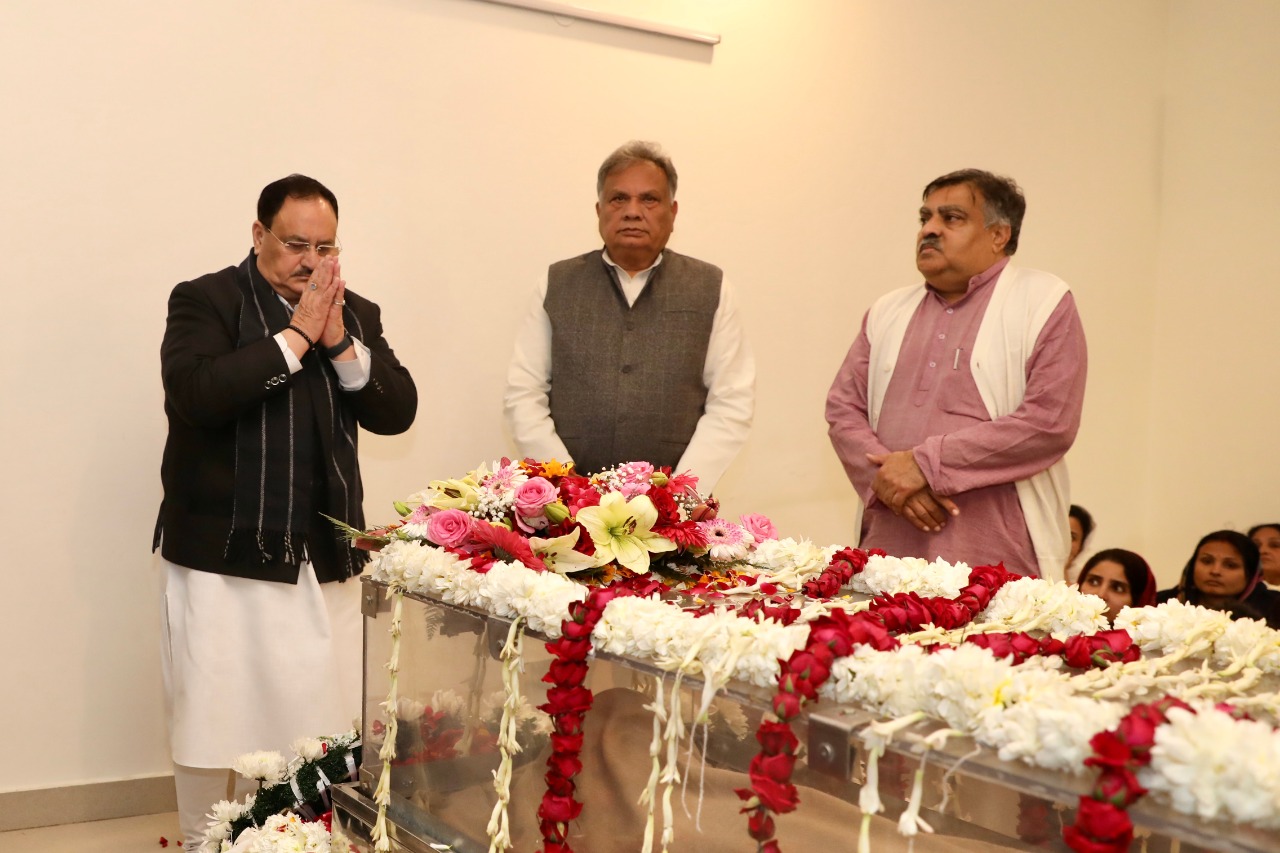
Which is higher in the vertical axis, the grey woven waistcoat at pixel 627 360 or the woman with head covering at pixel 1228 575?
the grey woven waistcoat at pixel 627 360

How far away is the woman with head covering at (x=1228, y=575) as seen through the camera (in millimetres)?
4801

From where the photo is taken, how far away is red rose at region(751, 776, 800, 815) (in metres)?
1.28

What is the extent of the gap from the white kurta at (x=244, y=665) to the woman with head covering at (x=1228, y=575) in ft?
11.8

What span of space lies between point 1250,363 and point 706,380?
3487 millimetres

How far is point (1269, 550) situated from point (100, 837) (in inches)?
200

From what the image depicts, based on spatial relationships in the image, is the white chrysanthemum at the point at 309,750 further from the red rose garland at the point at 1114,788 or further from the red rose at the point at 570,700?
the red rose garland at the point at 1114,788

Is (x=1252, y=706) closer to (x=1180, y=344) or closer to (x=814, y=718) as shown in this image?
(x=814, y=718)

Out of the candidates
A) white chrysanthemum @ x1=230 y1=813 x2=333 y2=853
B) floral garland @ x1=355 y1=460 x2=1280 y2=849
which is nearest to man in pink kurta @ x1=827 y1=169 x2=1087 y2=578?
floral garland @ x1=355 y1=460 x2=1280 y2=849

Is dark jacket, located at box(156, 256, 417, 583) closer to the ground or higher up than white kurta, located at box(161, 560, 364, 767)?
higher up

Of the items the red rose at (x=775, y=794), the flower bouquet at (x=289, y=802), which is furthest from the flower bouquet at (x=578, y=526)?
the red rose at (x=775, y=794)

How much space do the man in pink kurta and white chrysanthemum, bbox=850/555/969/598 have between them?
1186mm

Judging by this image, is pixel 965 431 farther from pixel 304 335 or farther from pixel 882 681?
pixel 882 681

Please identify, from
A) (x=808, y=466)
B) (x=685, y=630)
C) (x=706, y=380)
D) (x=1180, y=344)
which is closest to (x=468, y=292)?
(x=706, y=380)

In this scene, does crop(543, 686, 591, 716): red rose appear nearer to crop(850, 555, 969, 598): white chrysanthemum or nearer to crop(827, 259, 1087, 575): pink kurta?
crop(850, 555, 969, 598): white chrysanthemum
